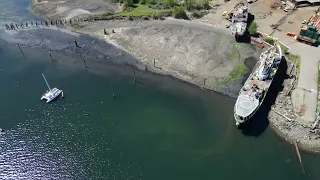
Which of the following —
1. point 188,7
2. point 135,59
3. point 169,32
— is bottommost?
point 135,59

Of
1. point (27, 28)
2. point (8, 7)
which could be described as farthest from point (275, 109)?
point (8, 7)

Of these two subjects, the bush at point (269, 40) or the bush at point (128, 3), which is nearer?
the bush at point (269, 40)

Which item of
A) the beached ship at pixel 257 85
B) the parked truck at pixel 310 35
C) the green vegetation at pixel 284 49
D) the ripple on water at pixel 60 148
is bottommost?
the ripple on water at pixel 60 148

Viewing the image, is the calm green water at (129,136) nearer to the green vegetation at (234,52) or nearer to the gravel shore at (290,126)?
the gravel shore at (290,126)

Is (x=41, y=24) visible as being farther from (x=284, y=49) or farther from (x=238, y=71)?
(x=284, y=49)

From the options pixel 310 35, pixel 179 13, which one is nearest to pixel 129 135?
pixel 179 13

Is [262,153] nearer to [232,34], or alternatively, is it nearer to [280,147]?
[280,147]

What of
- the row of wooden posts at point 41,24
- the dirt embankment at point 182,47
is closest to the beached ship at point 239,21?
the dirt embankment at point 182,47

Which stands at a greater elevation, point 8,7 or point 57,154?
point 8,7
